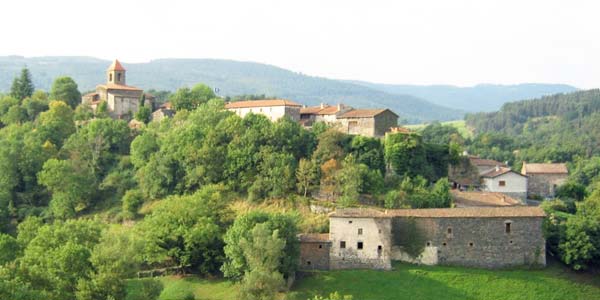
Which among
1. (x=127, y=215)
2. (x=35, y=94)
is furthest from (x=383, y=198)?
(x=35, y=94)

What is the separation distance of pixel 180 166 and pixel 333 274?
75.8 feet

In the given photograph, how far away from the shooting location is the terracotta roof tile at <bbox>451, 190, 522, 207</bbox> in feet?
200

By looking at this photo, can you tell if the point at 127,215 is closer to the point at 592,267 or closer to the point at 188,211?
the point at 188,211

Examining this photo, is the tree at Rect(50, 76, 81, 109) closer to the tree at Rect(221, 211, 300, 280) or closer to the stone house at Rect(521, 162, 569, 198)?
the tree at Rect(221, 211, 300, 280)

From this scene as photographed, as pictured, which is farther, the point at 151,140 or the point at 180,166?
the point at 151,140

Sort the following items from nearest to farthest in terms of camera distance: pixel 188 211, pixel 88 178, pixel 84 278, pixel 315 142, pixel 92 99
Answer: pixel 84 278, pixel 188 211, pixel 315 142, pixel 88 178, pixel 92 99

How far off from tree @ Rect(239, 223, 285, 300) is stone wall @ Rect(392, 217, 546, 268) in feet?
35.1

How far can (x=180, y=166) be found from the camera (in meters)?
68.3

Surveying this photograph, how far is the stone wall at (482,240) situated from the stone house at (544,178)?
85.1 feet

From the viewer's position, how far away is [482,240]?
53.9m

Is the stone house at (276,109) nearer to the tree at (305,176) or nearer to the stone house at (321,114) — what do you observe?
the stone house at (321,114)

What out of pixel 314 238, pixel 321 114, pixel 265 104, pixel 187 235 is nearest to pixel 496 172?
pixel 321 114

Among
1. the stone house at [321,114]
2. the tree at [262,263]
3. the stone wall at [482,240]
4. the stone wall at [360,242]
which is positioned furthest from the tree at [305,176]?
the tree at [262,263]

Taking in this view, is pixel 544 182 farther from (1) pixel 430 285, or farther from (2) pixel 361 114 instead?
(1) pixel 430 285
